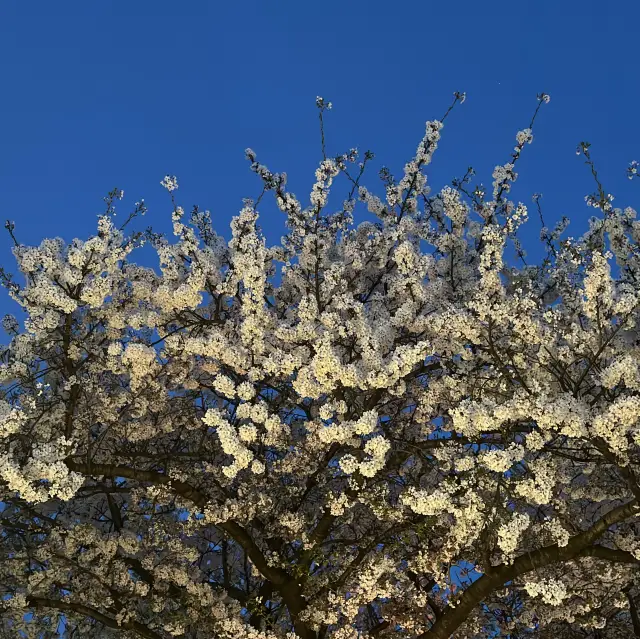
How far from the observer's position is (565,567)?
11.1 metres

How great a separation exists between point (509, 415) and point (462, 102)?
17.6 ft

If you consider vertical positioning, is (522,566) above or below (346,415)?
below

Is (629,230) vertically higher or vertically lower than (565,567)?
higher

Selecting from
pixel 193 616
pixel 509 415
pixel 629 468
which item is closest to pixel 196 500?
pixel 193 616

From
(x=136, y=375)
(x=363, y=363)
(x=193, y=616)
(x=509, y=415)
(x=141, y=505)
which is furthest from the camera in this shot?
(x=141, y=505)

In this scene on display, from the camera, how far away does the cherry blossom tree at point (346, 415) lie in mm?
8422

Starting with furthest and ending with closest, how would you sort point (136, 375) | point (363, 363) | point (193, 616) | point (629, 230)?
point (193, 616) < point (629, 230) < point (136, 375) < point (363, 363)

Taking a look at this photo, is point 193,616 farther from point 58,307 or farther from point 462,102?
point 462,102

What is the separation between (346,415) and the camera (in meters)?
9.87

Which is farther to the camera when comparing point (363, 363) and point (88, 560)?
point (88, 560)

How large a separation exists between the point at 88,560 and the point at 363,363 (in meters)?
6.13

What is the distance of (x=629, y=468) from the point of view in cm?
810

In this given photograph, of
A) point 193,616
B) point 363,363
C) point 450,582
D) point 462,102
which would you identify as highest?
point 462,102

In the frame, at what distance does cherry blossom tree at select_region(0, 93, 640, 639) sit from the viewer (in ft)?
27.6
